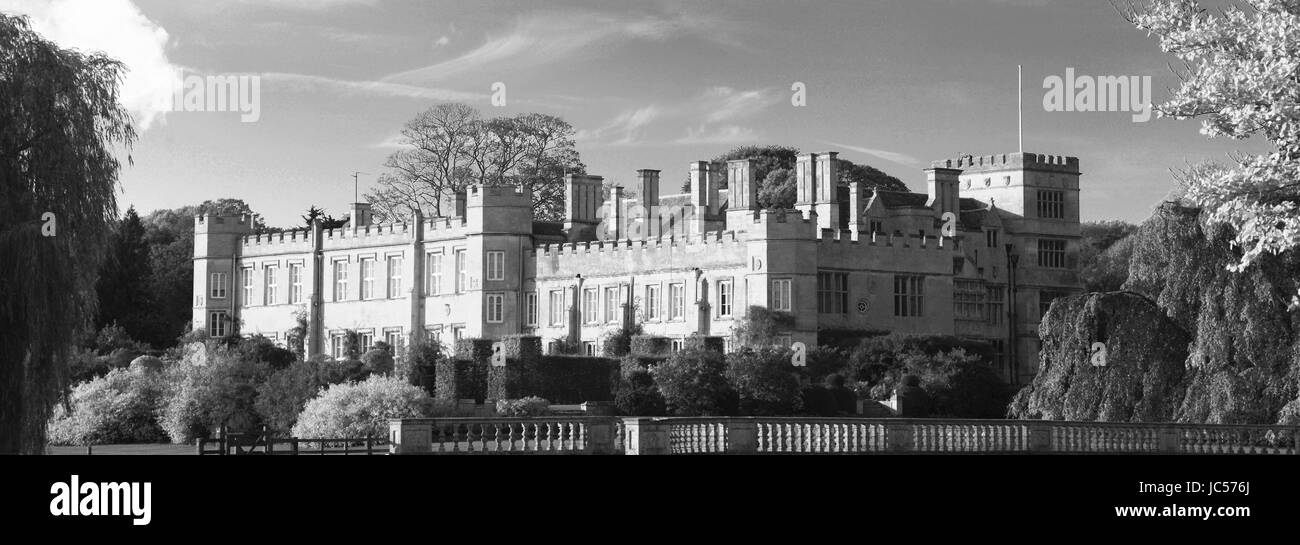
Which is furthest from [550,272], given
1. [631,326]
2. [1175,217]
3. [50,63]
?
[50,63]

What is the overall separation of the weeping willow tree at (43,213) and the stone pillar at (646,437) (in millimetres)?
9314

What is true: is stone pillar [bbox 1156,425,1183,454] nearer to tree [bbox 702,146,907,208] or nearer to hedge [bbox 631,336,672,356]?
hedge [bbox 631,336,672,356]

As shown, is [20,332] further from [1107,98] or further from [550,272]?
[550,272]

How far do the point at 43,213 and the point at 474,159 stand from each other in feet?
195

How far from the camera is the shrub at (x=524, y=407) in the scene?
53.1 meters

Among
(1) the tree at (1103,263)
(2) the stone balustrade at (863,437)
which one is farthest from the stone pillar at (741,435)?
(1) the tree at (1103,263)

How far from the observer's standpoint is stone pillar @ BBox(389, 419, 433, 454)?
3488 cm

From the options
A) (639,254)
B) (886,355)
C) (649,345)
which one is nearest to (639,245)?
(639,254)

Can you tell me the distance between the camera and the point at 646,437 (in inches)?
1416

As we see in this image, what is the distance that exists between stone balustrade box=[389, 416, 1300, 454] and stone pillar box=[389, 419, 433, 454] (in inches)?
2.8

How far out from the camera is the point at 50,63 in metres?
31.1
